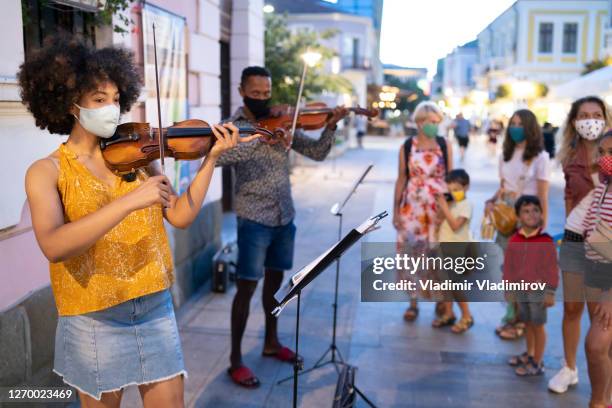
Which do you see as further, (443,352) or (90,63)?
(443,352)

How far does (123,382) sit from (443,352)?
9.19ft

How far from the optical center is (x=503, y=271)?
3.39 m

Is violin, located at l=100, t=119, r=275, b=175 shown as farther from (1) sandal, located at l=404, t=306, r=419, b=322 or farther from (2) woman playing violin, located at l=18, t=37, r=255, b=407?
(1) sandal, located at l=404, t=306, r=419, b=322

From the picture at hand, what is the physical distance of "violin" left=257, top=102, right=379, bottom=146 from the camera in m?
3.57

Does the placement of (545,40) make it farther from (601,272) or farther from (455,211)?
(601,272)

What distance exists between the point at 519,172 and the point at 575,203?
3.00 feet

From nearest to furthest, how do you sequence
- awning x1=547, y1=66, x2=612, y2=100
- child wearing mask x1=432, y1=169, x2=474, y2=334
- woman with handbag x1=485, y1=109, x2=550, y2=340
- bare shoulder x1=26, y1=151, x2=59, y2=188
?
bare shoulder x1=26, y1=151, x2=59, y2=188
woman with handbag x1=485, y1=109, x2=550, y2=340
child wearing mask x1=432, y1=169, x2=474, y2=334
awning x1=547, y1=66, x2=612, y2=100

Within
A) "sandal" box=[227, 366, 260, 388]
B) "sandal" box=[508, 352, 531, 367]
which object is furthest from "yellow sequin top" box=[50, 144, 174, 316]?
"sandal" box=[508, 352, 531, 367]

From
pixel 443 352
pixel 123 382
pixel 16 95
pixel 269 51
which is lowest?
pixel 443 352

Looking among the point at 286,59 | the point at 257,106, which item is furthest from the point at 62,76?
the point at 286,59

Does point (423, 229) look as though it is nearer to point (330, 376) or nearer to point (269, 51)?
point (330, 376)

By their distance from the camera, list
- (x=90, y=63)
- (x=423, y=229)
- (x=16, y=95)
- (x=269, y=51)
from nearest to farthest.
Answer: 1. (x=90, y=63)
2. (x=16, y=95)
3. (x=423, y=229)
4. (x=269, y=51)

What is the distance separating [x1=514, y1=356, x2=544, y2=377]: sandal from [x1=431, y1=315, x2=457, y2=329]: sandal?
0.88m

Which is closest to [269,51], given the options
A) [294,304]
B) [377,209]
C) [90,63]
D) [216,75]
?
[377,209]
